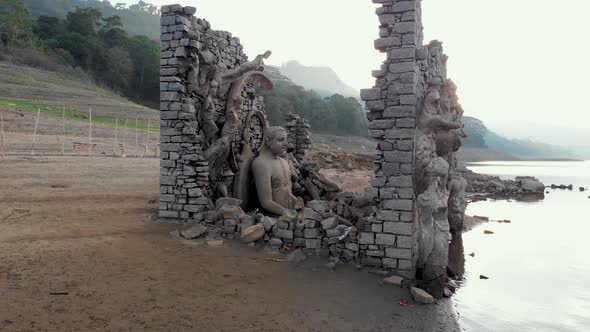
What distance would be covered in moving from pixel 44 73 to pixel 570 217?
41041 millimetres

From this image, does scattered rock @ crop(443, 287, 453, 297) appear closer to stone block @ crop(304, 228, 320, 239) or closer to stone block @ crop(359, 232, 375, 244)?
stone block @ crop(359, 232, 375, 244)

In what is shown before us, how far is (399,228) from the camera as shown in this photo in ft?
23.8

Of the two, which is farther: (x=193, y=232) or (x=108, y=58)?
(x=108, y=58)

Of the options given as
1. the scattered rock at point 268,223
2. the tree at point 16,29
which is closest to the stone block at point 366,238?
the scattered rock at point 268,223

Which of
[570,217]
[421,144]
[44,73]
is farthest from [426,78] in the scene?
[44,73]

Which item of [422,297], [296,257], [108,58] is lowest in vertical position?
[422,297]

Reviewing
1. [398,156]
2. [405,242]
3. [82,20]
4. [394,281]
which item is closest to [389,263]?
[394,281]

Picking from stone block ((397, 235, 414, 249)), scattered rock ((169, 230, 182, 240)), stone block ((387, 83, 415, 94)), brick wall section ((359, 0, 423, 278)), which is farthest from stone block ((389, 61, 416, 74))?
scattered rock ((169, 230, 182, 240))

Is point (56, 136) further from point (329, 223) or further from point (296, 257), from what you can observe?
point (329, 223)

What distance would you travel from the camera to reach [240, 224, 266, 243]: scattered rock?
866 centimetres

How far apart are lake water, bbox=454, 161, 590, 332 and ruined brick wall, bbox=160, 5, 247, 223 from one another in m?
6.07

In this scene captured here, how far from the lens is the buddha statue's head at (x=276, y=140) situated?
10469mm

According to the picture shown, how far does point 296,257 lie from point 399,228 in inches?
79.5

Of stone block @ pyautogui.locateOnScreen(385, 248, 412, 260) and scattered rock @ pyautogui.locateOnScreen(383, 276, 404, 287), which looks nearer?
scattered rock @ pyautogui.locateOnScreen(383, 276, 404, 287)
